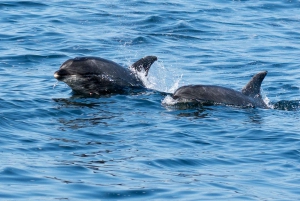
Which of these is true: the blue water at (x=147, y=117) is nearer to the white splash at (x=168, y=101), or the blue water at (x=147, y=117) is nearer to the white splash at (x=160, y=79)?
the white splash at (x=160, y=79)

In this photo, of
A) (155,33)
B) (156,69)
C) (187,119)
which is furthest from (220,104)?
(155,33)

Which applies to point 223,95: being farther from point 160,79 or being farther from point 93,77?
point 160,79

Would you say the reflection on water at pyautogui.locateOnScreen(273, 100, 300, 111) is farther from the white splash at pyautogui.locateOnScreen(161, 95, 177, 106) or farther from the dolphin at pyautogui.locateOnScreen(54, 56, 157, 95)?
the dolphin at pyautogui.locateOnScreen(54, 56, 157, 95)

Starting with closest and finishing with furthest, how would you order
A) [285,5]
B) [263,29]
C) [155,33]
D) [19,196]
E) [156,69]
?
1. [19,196]
2. [156,69]
3. [155,33]
4. [263,29]
5. [285,5]

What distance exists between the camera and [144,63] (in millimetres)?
21125

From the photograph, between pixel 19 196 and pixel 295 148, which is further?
pixel 295 148

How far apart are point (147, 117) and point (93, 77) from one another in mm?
2937

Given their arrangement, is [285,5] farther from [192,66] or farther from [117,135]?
[117,135]

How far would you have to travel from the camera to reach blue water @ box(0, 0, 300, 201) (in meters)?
13.3

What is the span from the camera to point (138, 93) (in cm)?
2038

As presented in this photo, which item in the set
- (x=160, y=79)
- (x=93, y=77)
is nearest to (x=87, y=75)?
(x=93, y=77)

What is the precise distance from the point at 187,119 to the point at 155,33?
41.5 feet

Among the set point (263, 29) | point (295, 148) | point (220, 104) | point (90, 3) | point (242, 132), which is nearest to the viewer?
point (295, 148)

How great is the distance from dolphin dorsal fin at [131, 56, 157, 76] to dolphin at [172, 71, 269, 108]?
1864 mm
